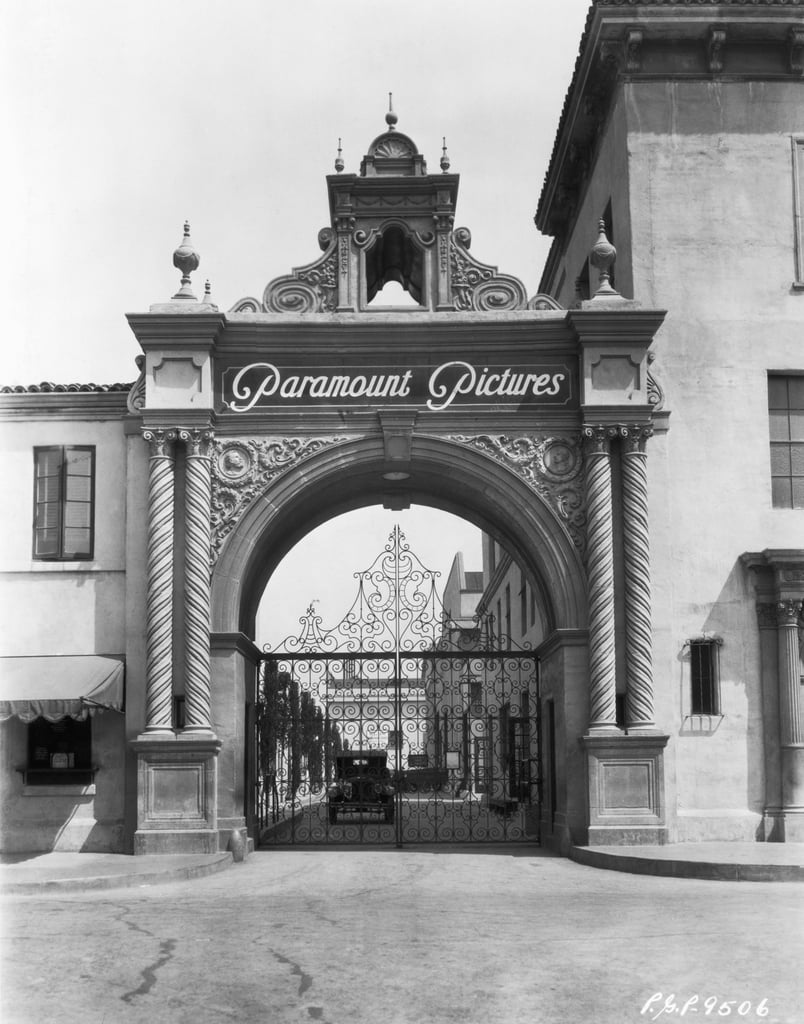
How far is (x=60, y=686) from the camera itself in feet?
62.0

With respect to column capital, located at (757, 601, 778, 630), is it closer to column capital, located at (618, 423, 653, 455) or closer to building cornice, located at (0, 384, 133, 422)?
column capital, located at (618, 423, 653, 455)

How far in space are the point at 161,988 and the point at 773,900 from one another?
7030mm

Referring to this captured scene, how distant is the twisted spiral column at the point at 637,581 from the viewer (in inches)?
757

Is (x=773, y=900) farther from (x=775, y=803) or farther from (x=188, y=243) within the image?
(x=188, y=243)

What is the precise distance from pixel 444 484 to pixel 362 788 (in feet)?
18.4

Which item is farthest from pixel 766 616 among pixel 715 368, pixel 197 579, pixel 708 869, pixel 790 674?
pixel 197 579

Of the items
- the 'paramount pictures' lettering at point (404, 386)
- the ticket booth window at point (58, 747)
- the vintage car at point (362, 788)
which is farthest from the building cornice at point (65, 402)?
the vintage car at point (362, 788)

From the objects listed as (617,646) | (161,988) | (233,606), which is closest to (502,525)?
(617,646)

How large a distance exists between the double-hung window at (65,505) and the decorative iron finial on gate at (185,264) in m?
2.74

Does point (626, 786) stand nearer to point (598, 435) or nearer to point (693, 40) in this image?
point (598, 435)

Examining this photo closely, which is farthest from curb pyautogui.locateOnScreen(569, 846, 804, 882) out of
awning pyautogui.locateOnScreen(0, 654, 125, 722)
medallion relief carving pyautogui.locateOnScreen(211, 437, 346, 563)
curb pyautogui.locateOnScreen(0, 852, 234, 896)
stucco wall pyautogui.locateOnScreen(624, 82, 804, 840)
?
awning pyautogui.locateOnScreen(0, 654, 125, 722)

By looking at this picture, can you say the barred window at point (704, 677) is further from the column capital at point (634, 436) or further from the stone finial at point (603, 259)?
the stone finial at point (603, 259)

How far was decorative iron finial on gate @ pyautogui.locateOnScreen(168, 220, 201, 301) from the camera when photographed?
2012 centimetres

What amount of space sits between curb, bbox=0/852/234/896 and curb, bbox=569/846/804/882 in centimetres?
527
